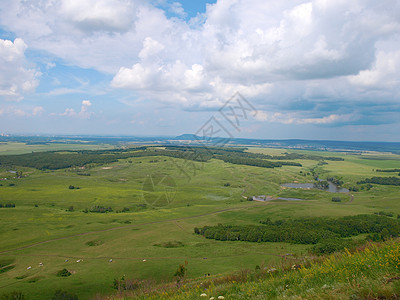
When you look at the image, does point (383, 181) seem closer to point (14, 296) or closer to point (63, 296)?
point (63, 296)

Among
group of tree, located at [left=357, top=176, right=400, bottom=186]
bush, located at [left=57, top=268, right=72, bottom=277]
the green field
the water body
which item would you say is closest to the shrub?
the green field

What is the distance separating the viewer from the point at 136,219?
93.6m

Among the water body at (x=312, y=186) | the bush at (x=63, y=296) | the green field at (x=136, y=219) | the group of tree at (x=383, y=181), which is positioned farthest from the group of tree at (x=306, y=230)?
the group of tree at (x=383, y=181)

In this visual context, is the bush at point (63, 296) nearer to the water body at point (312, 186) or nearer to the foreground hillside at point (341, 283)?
the foreground hillside at point (341, 283)

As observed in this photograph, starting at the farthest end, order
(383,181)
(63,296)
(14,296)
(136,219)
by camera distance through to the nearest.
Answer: (383,181) < (136,219) < (63,296) < (14,296)

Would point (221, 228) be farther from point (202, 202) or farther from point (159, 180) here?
point (159, 180)

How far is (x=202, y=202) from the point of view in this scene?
120 m

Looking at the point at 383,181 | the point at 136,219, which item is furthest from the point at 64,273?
the point at 383,181

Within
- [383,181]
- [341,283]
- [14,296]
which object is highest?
[341,283]

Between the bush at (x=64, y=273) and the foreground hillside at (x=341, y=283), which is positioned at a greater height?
the foreground hillside at (x=341, y=283)

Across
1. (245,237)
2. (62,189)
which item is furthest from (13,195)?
(245,237)

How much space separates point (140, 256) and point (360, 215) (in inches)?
3117

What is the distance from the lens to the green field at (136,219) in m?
48.2

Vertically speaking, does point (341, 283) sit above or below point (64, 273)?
above
